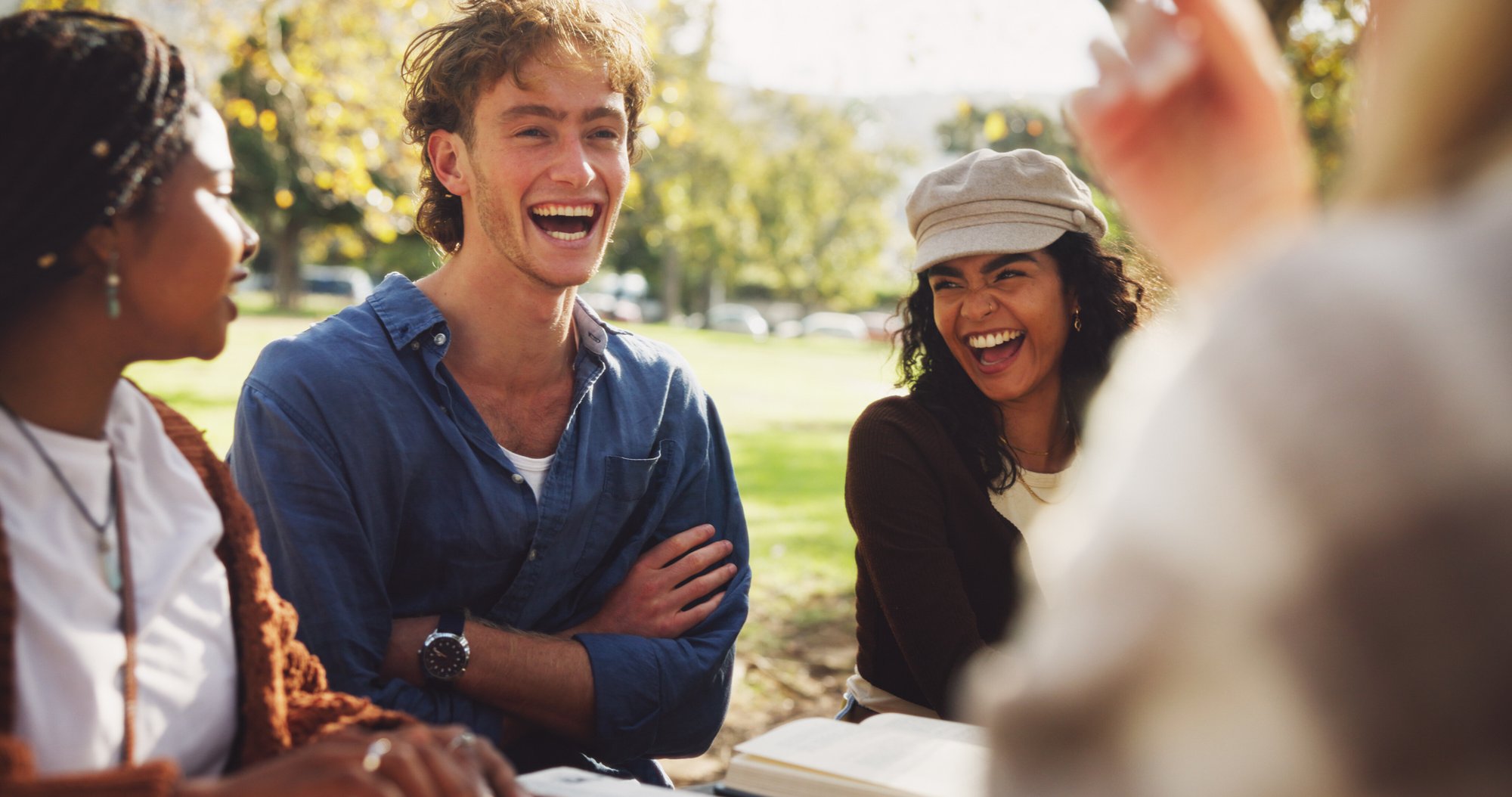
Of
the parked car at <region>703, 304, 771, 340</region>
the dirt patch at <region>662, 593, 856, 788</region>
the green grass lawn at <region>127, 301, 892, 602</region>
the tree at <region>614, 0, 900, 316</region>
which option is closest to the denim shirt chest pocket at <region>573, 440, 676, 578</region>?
the green grass lawn at <region>127, 301, 892, 602</region>

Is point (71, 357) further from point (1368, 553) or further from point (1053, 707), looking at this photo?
point (1368, 553)

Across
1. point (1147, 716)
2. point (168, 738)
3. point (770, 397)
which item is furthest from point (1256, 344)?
point (770, 397)

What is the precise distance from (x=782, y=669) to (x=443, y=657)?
3980mm

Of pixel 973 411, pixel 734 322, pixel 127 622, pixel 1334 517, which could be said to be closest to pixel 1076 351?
pixel 973 411

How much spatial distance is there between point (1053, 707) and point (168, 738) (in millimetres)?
1312

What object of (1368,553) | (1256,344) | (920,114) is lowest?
(1368,553)

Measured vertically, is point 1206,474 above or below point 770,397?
above

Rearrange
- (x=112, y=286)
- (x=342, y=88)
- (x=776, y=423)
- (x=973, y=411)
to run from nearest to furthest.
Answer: (x=112, y=286), (x=973, y=411), (x=342, y=88), (x=776, y=423)

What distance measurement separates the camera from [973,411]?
3.28 m

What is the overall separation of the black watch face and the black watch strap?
2 centimetres

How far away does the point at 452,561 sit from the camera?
→ 2.65m

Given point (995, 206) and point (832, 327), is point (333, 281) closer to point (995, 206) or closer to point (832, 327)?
point (832, 327)

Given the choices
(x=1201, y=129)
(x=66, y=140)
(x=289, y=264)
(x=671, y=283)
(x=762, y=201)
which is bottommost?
(x=289, y=264)

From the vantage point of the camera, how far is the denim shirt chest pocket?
112 inches
